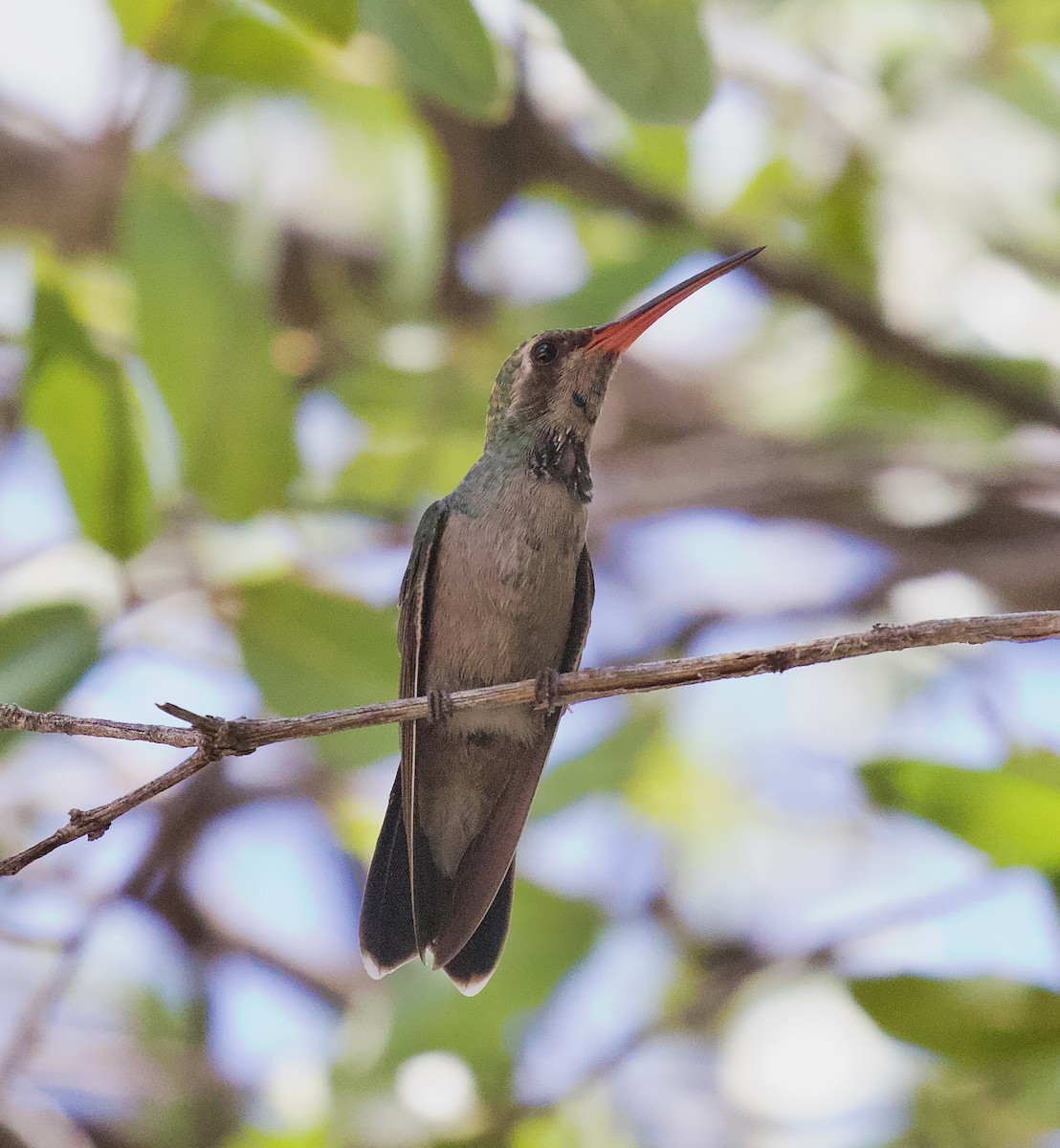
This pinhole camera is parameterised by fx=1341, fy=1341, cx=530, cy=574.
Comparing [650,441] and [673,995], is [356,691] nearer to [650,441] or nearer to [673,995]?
[673,995]

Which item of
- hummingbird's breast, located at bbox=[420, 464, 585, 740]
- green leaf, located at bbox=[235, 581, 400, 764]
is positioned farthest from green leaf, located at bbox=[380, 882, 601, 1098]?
green leaf, located at bbox=[235, 581, 400, 764]

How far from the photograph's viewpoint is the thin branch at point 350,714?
2.03m

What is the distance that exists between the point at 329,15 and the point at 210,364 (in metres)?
1.27

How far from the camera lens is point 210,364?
3.69m

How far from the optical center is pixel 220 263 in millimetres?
3891

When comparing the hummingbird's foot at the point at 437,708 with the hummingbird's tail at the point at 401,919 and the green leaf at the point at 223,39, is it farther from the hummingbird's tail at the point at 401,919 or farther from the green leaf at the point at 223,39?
the green leaf at the point at 223,39

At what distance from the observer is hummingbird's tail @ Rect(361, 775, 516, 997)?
306 cm

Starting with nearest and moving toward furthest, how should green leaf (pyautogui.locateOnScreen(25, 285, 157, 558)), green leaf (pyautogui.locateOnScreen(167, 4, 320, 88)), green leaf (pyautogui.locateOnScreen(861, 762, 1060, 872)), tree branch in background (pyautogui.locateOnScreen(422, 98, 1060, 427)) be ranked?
1. green leaf (pyautogui.locateOnScreen(861, 762, 1060, 872))
2. green leaf (pyautogui.locateOnScreen(25, 285, 157, 558))
3. green leaf (pyautogui.locateOnScreen(167, 4, 320, 88))
4. tree branch in background (pyautogui.locateOnScreen(422, 98, 1060, 427))

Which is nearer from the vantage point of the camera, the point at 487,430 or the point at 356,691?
the point at 356,691

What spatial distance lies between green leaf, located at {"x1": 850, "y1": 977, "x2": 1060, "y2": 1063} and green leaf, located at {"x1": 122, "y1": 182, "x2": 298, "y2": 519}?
6.55 feet

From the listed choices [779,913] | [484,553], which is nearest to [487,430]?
[484,553]

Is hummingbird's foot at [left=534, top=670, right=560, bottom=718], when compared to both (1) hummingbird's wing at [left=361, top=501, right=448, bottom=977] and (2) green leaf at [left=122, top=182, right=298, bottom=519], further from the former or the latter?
(2) green leaf at [left=122, top=182, right=298, bottom=519]

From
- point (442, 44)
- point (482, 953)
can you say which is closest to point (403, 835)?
point (482, 953)

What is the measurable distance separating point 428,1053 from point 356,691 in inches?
42.2
